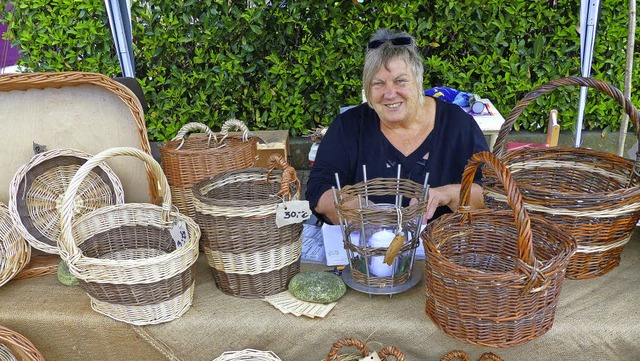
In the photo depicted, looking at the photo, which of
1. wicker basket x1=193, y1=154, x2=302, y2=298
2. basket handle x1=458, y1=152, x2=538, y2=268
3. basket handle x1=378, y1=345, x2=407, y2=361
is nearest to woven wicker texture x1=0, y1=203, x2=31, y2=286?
wicker basket x1=193, y1=154, x2=302, y2=298

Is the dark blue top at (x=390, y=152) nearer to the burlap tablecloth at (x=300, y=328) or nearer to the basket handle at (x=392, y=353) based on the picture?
the burlap tablecloth at (x=300, y=328)

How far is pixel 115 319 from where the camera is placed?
4.21 ft

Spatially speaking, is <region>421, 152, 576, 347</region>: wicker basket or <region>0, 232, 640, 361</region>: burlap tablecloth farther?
<region>0, 232, 640, 361</region>: burlap tablecloth

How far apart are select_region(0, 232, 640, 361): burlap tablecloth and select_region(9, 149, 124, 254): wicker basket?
0.20 metres

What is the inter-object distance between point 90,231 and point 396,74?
1.17m

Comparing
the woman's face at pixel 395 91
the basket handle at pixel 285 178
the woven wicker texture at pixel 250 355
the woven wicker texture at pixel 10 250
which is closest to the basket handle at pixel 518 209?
the basket handle at pixel 285 178

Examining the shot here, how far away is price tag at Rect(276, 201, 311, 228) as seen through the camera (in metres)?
1.19

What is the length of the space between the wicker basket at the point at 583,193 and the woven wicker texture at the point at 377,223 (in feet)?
0.81

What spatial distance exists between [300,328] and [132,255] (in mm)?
555

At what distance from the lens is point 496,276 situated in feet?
3.17

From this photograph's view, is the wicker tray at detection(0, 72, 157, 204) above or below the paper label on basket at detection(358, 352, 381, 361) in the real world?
above

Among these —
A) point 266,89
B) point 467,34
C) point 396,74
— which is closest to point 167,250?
point 396,74

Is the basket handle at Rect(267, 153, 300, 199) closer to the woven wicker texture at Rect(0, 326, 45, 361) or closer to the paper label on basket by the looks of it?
the paper label on basket

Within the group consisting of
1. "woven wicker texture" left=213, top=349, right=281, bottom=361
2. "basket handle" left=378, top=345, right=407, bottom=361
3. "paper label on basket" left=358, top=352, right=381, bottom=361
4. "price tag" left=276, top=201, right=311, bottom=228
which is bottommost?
"woven wicker texture" left=213, top=349, right=281, bottom=361
